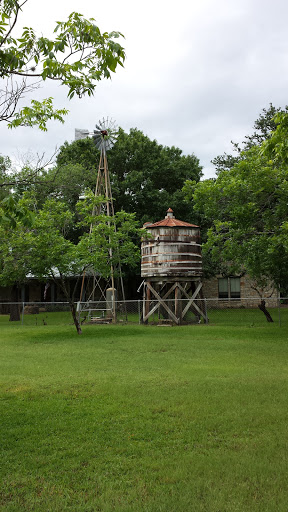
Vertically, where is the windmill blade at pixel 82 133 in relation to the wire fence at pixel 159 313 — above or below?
above

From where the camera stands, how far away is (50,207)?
18906 millimetres

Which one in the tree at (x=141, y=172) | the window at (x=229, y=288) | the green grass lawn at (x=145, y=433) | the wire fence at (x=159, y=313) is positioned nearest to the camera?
the green grass lawn at (x=145, y=433)

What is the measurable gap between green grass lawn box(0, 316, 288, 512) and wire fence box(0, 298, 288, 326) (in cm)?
977

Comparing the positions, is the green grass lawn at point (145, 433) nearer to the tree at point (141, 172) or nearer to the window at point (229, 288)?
the tree at point (141, 172)

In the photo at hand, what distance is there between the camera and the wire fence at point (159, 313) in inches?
897

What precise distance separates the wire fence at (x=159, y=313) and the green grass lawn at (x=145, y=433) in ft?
32.0

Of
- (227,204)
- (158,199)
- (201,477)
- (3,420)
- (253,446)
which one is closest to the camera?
(201,477)

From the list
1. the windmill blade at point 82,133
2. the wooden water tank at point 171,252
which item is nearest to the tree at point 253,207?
the wooden water tank at point 171,252

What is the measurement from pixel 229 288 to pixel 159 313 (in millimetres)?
13535

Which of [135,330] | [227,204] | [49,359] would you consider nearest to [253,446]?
[49,359]

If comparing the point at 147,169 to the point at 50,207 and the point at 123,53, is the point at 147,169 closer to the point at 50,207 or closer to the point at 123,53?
the point at 50,207

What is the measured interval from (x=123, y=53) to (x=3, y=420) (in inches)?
209

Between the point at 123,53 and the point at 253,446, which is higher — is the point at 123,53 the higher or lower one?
the higher one

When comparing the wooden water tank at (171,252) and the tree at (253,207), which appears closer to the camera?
the tree at (253,207)
